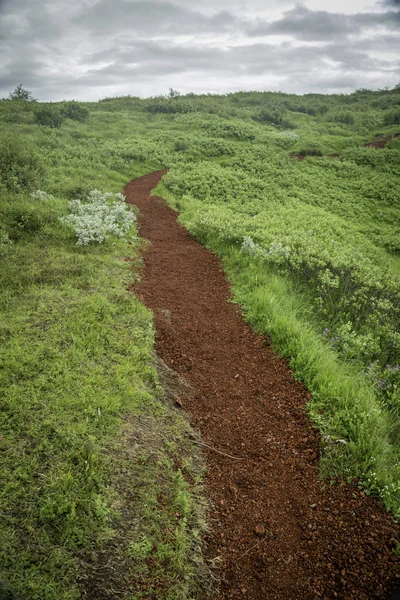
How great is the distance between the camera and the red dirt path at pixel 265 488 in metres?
3.51

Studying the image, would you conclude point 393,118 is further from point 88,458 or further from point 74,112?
point 88,458

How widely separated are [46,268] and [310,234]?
11.7 meters

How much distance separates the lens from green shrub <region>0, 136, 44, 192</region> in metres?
12.3

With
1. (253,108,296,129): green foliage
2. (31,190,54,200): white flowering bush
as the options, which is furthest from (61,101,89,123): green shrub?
(31,190,54,200): white flowering bush

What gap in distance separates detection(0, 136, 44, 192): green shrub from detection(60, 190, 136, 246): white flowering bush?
2.04 meters

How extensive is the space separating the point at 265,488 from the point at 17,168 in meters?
13.9

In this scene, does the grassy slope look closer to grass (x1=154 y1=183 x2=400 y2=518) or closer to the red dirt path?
the red dirt path

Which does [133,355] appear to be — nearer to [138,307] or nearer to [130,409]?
[130,409]

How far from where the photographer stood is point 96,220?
11.3m

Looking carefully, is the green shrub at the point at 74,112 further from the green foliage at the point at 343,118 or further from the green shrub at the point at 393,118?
the green shrub at the point at 393,118

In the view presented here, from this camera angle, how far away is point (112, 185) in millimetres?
19562

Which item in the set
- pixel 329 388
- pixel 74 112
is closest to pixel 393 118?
pixel 74 112

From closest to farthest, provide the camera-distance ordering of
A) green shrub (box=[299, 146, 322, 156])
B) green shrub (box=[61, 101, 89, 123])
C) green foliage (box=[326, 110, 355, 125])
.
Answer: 1. green shrub (box=[299, 146, 322, 156])
2. green shrub (box=[61, 101, 89, 123])
3. green foliage (box=[326, 110, 355, 125])

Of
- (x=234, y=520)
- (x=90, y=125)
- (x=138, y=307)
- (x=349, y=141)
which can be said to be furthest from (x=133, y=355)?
(x=349, y=141)
